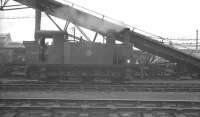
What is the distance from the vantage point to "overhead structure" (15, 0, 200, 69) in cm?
1396

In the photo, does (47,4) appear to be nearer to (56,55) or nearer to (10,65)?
(56,55)

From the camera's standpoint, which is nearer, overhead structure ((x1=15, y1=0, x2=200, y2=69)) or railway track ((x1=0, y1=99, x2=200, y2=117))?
railway track ((x1=0, y1=99, x2=200, y2=117))

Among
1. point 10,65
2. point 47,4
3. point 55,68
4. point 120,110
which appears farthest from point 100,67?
point 10,65

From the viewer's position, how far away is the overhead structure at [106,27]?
1396cm

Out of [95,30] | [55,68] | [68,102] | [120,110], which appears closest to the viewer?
[120,110]

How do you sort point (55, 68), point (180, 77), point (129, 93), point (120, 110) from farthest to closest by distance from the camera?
1. point (180, 77)
2. point (55, 68)
3. point (129, 93)
4. point (120, 110)

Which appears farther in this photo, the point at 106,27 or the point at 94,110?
the point at 106,27

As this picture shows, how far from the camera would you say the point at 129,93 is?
1087 cm

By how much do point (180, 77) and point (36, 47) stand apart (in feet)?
37.9

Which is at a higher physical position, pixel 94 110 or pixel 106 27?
pixel 106 27

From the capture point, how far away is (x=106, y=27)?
555 inches

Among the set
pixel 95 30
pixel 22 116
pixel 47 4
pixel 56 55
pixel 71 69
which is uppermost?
pixel 47 4

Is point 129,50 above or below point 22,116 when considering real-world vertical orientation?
above

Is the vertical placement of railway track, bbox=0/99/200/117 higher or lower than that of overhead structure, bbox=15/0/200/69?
lower
